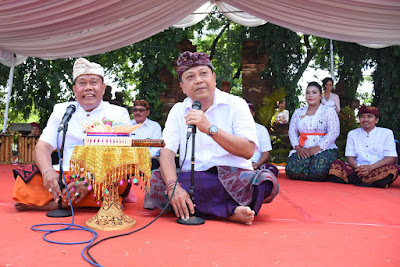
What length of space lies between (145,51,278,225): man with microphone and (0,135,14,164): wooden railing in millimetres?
5696

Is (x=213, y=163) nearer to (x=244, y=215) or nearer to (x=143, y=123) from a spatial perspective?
(x=244, y=215)

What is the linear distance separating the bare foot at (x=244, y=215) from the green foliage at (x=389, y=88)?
669cm

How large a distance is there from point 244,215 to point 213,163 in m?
0.50

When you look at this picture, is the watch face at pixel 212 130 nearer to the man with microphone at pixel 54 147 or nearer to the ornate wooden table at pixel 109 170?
the ornate wooden table at pixel 109 170

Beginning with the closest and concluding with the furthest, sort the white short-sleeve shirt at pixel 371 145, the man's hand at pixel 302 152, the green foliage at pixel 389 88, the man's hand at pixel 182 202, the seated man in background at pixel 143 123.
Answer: the man's hand at pixel 182 202 < the white short-sleeve shirt at pixel 371 145 < the man's hand at pixel 302 152 < the seated man in background at pixel 143 123 < the green foliage at pixel 389 88

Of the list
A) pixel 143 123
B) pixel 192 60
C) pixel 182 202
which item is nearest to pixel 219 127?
pixel 192 60

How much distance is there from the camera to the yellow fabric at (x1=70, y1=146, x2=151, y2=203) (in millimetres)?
2285

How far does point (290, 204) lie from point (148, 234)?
1.67 metres

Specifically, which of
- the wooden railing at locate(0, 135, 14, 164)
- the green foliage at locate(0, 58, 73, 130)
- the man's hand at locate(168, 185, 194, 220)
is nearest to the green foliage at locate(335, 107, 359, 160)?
the man's hand at locate(168, 185, 194, 220)

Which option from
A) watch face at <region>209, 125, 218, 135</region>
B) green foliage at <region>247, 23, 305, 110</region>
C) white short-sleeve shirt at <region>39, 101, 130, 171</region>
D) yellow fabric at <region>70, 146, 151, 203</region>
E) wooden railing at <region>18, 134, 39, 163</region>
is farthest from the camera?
green foliage at <region>247, 23, 305, 110</region>

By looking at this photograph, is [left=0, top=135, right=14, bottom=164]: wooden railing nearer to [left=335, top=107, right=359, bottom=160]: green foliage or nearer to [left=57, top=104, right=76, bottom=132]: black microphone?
[left=57, top=104, right=76, bottom=132]: black microphone

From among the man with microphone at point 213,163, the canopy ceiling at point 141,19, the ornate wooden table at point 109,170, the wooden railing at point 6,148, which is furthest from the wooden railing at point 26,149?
the ornate wooden table at point 109,170

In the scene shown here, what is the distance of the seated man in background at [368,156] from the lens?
4.92 metres

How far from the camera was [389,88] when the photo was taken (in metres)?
8.12
